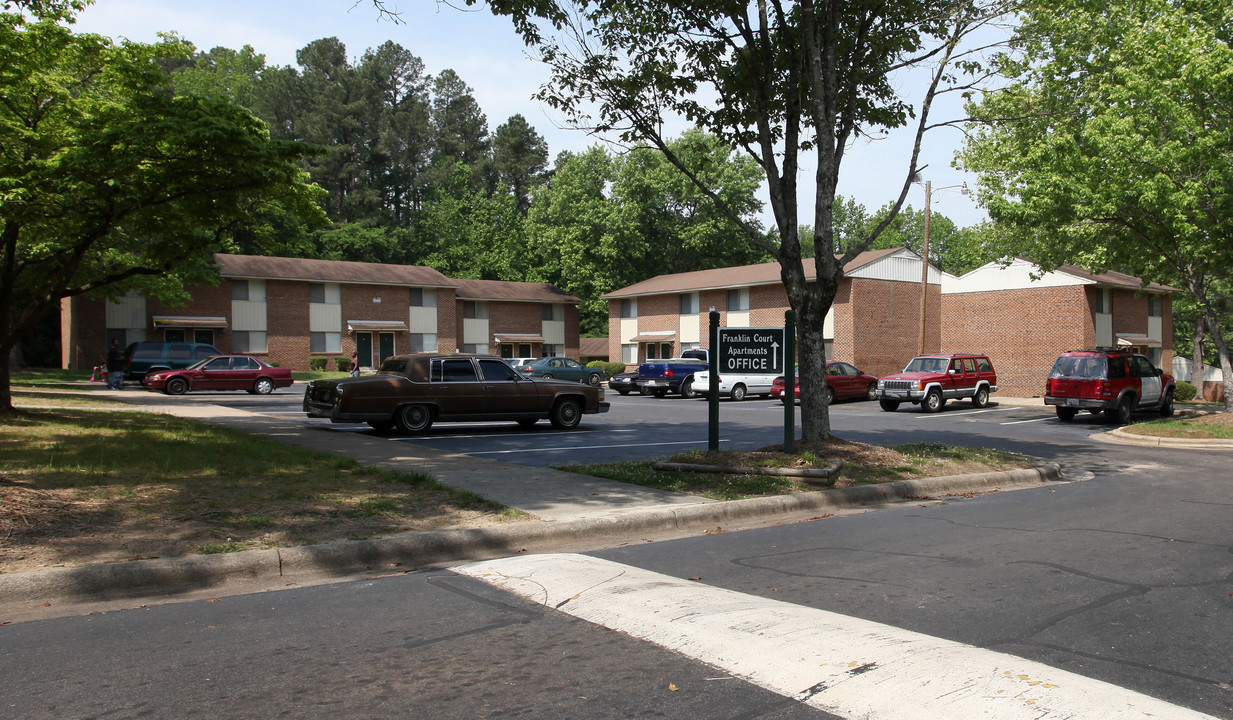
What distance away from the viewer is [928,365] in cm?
2852

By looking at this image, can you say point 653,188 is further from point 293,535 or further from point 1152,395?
point 293,535

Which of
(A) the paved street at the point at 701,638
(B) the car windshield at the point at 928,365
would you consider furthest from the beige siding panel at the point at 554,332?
(A) the paved street at the point at 701,638

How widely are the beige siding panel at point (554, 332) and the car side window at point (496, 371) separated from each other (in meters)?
39.7

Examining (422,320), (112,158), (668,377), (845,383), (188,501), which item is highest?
(112,158)

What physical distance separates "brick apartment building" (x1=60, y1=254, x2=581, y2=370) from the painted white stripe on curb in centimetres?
3923

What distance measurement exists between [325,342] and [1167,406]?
3931cm

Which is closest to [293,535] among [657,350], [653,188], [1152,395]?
[1152,395]

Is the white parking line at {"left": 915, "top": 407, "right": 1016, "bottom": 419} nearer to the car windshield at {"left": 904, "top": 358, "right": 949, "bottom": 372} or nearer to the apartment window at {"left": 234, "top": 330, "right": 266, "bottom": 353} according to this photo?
the car windshield at {"left": 904, "top": 358, "right": 949, "bottom": 372}

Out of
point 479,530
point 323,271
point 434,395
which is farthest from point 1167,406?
point 323,271

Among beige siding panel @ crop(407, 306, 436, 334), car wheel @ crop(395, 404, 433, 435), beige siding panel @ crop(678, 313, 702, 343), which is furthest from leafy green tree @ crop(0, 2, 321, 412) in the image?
beige siding panel @ crop(407, 306, 436, 334)

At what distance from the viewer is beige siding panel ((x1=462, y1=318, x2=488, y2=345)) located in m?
54.2

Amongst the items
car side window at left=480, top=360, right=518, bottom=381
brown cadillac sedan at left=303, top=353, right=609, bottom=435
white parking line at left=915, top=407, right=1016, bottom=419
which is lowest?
white parking line at left=915, top=407, right=1016, bottom=419

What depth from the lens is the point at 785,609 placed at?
5.39 metres

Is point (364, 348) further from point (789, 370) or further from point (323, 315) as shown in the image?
point (789, 370)
